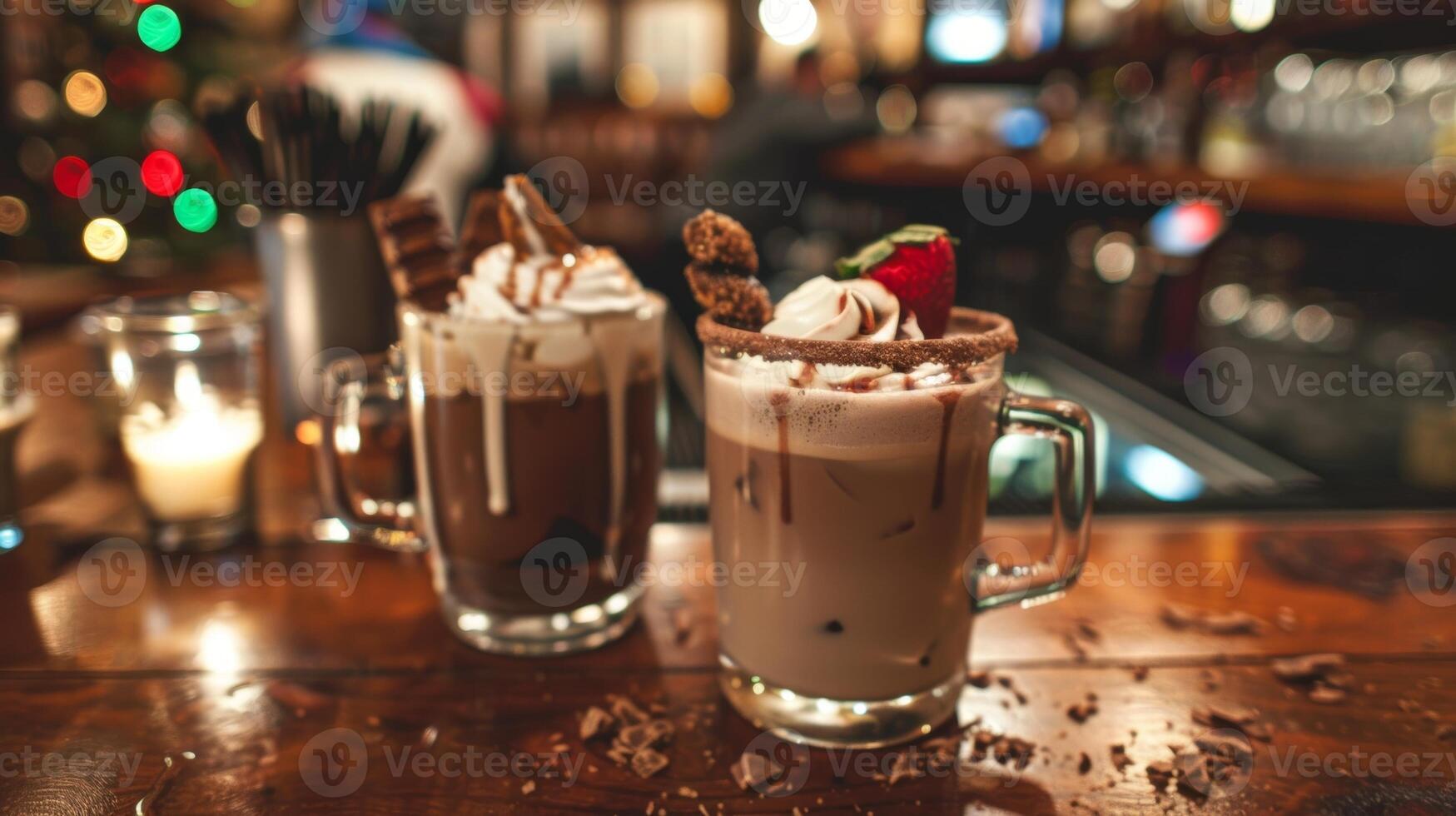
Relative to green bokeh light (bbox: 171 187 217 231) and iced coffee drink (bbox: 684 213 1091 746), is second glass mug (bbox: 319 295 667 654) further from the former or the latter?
green bokeh light (bbox: 171 187 217 231)

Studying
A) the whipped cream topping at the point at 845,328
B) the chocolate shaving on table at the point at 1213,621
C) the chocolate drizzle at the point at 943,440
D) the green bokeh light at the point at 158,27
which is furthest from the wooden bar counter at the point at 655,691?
the green bokeh light at the point at 158,27

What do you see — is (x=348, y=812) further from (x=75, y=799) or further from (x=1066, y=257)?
(x=1066, y=257)

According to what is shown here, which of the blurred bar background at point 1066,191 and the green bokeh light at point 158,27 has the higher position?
the green bokeh light at point 158,27

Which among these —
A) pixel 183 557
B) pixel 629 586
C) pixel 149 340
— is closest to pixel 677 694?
pixel 629 586

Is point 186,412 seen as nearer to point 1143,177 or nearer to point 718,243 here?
point 718,243

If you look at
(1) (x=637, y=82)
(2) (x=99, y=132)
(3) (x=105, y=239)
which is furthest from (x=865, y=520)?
(1) (x=637, y=82)

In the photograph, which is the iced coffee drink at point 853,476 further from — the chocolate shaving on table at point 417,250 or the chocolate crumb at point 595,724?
the chocolate shaving on table at point 417,250

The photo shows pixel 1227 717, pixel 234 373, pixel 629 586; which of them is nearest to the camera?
pixel 1227 717
